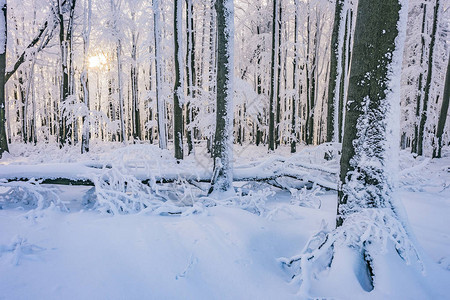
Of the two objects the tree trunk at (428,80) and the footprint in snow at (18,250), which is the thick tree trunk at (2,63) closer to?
the footprint in snow at (18,250)

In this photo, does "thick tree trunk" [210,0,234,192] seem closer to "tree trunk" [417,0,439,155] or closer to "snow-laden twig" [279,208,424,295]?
"snow-laden twig" [279,208,424,295]

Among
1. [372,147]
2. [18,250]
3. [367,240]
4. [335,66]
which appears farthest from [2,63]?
[367,240]

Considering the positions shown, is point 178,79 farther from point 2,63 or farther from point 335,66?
point 2,63

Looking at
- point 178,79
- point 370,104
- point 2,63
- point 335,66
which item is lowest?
point 370,104

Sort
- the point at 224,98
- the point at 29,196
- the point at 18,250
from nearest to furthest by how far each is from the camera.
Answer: the point at 18,250, the point at 29,196, the point at 224,98

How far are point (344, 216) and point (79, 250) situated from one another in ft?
9.45

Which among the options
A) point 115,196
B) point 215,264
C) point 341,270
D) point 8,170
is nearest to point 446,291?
point 341,270

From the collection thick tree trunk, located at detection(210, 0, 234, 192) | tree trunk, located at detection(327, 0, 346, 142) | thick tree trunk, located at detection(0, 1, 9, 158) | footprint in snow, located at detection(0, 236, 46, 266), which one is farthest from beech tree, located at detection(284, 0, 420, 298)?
thick tree trunk, located at detection(0, 1, 9, 158)

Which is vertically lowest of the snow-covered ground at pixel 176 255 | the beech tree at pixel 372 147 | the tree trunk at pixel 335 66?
the snow-covered ground at pixel 176 255

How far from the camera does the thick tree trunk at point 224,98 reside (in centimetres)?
475

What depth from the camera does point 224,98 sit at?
4867 millimetres

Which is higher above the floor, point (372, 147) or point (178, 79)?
point (178, 79)

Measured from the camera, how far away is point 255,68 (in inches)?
731

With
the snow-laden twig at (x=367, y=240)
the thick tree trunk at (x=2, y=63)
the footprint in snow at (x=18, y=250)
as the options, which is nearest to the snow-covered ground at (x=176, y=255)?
the footprint in snow at (x=18, y=250)
